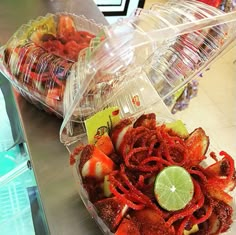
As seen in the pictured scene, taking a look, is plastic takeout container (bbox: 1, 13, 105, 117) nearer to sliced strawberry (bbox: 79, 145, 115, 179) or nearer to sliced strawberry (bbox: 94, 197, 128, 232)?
sliced strawberry (bbox: 79, 145, 115, 179)

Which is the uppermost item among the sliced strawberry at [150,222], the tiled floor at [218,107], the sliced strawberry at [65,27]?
the sliced strawberry at [65,27]

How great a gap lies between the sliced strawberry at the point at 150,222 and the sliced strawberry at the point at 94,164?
0.33ft

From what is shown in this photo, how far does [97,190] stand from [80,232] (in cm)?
9

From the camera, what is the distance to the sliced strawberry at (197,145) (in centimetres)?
81

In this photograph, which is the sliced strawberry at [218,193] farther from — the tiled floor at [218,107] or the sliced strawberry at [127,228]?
the tiled floor at [218,107]

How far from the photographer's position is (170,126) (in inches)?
33.6

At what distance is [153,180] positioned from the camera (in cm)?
70

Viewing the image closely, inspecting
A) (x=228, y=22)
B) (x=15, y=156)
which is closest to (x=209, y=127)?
(x=15, y=156)

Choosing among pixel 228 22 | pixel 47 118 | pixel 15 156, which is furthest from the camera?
pixel 15 156

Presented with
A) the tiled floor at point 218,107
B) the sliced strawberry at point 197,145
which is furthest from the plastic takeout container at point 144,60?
the tiled floor at point 218,107

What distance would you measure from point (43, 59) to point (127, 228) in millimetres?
473

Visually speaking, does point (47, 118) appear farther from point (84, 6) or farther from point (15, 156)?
point (84, 6)

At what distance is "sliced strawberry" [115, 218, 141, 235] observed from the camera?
0.65 meters

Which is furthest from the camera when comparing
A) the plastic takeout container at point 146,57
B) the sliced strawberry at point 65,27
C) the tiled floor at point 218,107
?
the tiled floor at point 218,107
